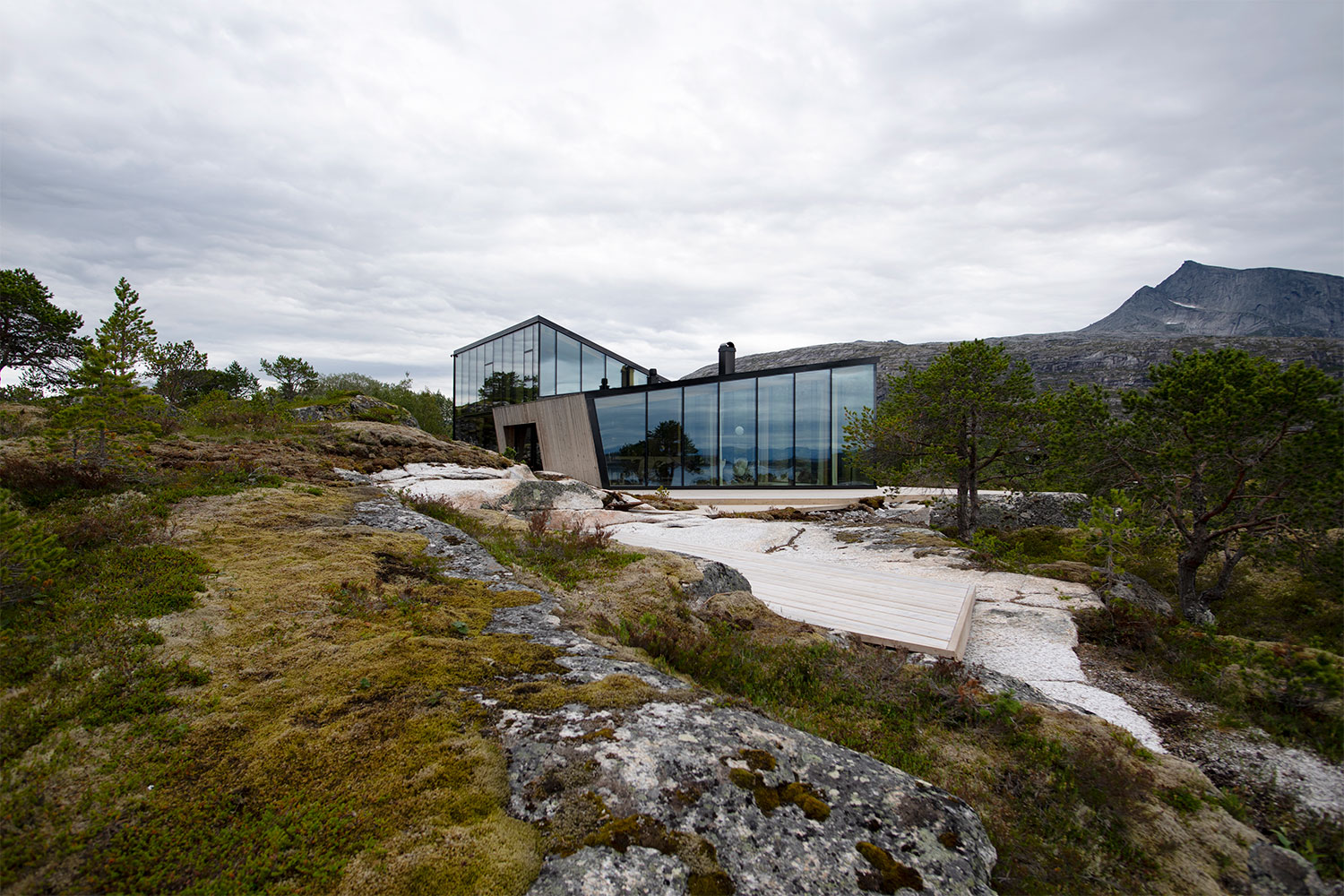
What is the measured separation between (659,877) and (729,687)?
232 cm

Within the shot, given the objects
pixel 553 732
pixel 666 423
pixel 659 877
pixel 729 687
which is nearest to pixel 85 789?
pixel 553 732

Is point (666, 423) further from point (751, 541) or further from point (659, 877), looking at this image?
point (659, 877)

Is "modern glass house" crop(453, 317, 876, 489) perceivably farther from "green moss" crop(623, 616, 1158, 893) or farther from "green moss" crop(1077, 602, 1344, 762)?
"green moss" crop(623, 616, 1158, 893)

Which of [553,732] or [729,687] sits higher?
[553,732]

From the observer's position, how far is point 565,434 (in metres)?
24.6

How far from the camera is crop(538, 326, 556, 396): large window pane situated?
1069 inches

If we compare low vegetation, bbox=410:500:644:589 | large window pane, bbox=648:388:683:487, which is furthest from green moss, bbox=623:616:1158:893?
large window pane, bbox=648:388:683:487

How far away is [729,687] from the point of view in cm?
378

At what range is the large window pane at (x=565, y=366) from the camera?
2720 centimetres

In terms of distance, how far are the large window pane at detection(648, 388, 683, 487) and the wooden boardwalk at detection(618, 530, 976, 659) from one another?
1276 cm

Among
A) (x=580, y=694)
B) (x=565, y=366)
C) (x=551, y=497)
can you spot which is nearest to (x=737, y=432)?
(x=551, y=497)

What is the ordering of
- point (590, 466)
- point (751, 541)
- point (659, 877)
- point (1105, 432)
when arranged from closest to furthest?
point (659, 877) < point (1105, 432) < point (751, 541) < point (590, 466)

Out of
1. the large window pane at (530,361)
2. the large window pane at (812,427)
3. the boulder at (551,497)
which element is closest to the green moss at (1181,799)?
the boulder at (551,497)

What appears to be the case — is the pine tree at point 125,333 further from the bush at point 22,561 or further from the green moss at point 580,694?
the green moss at point 580,694
